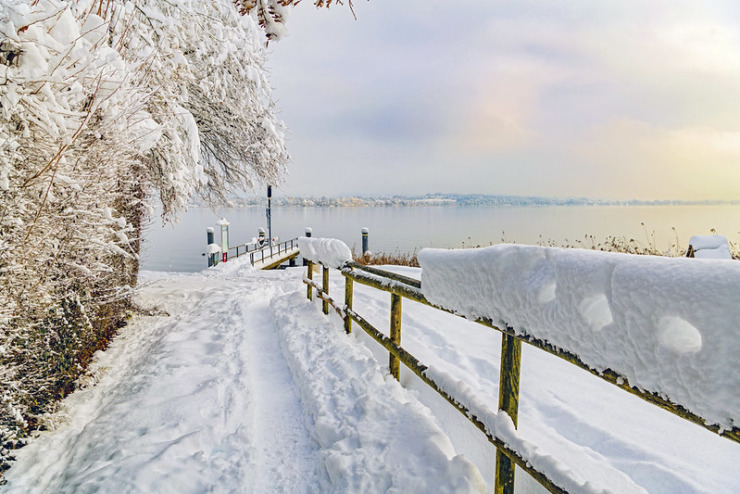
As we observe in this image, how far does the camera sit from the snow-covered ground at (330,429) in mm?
2402

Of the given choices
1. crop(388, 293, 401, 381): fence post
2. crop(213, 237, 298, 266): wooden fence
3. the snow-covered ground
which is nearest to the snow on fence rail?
the snow-covered ground

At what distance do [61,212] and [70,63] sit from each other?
128cm

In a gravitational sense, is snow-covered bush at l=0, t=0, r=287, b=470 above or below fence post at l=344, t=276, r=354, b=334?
above

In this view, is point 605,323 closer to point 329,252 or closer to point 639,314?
point 639,314

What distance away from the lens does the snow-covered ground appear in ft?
7.88

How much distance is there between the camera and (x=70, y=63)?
269 cm

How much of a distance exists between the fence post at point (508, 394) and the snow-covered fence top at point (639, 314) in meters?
0.19

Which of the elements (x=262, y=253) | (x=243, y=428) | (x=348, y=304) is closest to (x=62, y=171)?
(x=243, y=428)

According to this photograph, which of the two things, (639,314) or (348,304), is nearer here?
(639,314)

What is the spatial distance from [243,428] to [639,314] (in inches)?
118

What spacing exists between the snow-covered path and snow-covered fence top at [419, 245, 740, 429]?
1133 mm

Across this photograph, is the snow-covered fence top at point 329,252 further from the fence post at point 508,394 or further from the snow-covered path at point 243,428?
the fence post at point 508,394

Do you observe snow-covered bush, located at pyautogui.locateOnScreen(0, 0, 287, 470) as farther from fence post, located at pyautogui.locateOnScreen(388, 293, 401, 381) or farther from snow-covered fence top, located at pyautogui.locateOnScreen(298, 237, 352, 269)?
fence post, located at pyautogui.locateOnScreen(388, 293, 401, 381)

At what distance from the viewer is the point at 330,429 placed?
2.91m
